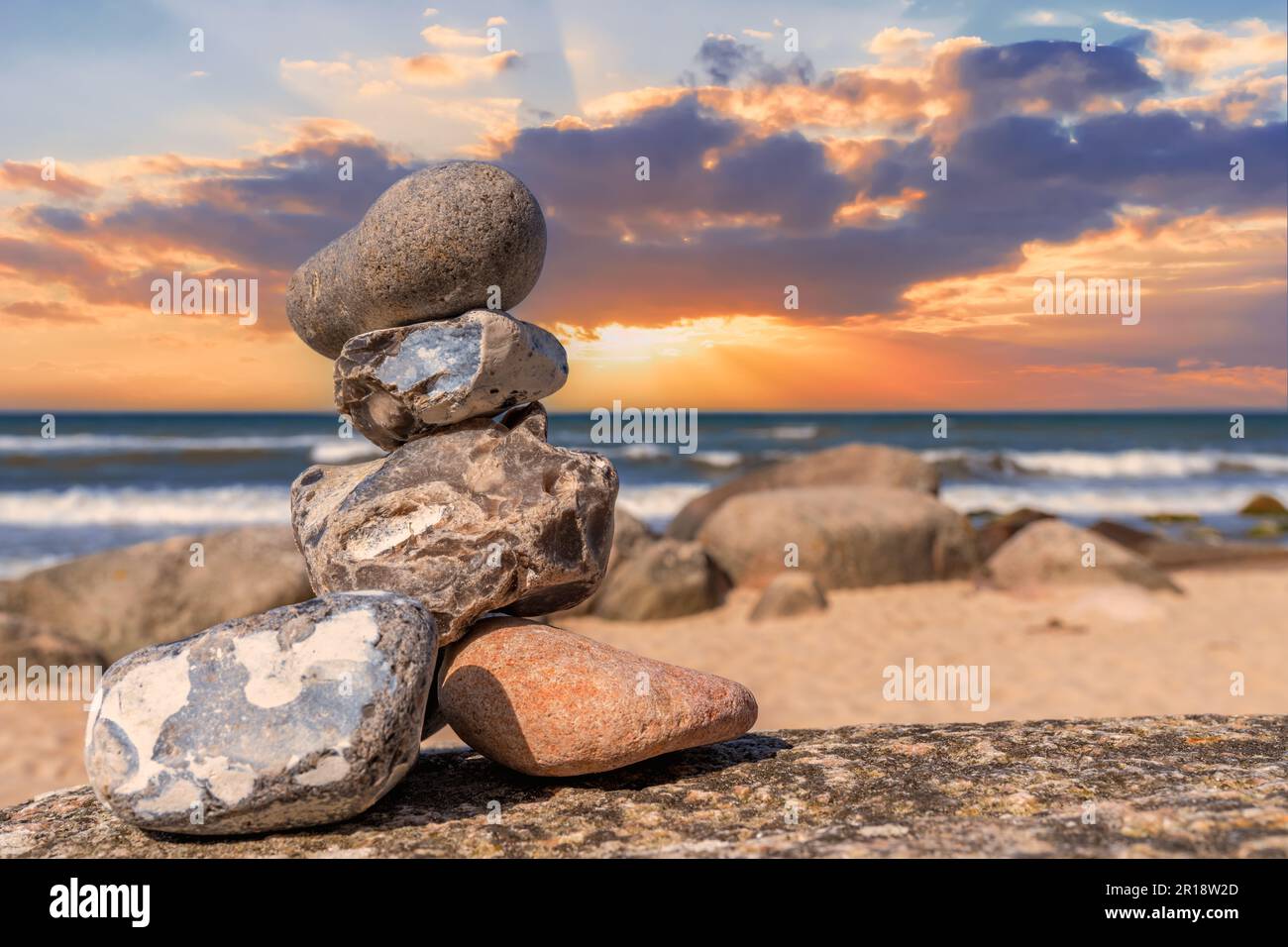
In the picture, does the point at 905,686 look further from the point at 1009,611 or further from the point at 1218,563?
the point at 1218,563

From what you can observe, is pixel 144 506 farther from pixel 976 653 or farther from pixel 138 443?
pixel 976 653

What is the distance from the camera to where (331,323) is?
4207 mm

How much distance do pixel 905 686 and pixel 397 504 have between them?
5.42 meters

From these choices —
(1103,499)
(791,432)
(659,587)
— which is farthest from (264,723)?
(791,432)

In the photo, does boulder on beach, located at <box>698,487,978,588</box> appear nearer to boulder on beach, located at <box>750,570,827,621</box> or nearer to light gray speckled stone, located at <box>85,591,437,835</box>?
boulder on beach, located at <box>750,570,827,621</box>

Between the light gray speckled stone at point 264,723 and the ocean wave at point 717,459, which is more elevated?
the ocean wave at point 717,459

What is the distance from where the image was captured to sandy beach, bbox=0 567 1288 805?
733 centimetres

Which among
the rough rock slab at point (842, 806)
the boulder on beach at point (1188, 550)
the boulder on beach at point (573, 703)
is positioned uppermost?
the boulder on beach at point (573, 703)

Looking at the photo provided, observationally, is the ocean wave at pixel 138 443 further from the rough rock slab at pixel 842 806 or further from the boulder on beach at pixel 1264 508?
the rough rock slab at pixel 842 806

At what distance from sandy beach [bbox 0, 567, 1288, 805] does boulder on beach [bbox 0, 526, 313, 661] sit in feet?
4.05

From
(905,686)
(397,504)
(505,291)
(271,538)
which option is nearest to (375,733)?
(397,504)

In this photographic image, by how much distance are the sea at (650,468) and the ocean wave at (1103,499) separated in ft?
0.19

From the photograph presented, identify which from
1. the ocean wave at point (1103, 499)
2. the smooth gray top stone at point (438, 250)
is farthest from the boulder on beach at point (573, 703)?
the ocean wave at point (1103, 499)

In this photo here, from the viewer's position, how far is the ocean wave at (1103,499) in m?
20.7
